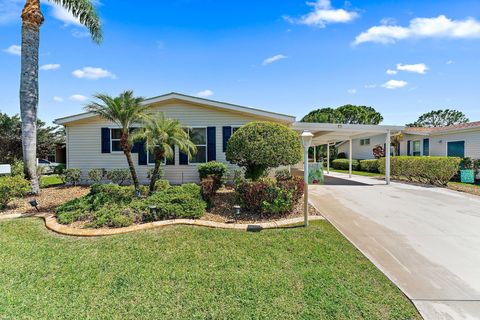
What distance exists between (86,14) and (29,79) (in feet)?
11.8

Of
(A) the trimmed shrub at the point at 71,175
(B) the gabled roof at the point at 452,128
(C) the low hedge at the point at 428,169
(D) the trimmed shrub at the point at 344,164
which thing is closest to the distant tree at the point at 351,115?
(D) the trimmed shrub at the point at 344,164

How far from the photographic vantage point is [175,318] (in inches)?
104

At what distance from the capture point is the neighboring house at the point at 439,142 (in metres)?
14.9

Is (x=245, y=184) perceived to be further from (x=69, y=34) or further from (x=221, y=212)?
(x=69, y=34)

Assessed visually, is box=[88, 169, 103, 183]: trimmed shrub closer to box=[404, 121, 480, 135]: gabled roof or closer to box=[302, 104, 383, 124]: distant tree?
box=[404, 121, 480, 135]: gabled roof

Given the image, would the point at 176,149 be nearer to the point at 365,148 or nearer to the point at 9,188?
the point at 9,188

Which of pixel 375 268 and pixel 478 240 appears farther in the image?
pixel 478 240

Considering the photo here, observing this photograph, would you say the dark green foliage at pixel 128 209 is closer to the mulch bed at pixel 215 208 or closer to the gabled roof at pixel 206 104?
the mulch bed at pixel 215 208

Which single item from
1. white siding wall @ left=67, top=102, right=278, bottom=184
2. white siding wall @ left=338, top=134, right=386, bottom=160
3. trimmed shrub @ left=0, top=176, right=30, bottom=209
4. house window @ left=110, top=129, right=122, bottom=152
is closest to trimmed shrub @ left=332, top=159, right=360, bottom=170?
white siding wall @ left=338, top=134, right=386, bottom=160

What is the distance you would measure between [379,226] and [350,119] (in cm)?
3951

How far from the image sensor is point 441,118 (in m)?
57.8

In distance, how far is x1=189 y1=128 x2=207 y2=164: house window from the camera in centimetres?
1125

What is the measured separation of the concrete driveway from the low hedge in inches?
127

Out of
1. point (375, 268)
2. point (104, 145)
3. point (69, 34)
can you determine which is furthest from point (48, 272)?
point (69, 34)
